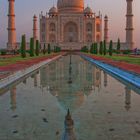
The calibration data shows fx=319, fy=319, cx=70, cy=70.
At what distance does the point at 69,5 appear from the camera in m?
42.2

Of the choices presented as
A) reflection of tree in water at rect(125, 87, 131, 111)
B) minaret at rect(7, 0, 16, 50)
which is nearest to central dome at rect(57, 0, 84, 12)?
minaret at rect(7, 0, 16, 50)

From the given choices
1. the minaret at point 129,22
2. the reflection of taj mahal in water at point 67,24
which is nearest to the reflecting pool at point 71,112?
the minaret at point 129,22

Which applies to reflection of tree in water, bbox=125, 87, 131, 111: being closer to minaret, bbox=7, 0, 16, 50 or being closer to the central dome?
minaret, bbox=7, 0, 16, 50

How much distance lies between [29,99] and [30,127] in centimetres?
171

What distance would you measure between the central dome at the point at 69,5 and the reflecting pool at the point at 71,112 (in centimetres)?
3717

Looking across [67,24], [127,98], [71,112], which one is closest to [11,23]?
[67,24]

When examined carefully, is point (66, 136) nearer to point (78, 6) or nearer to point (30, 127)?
point (30, 127)

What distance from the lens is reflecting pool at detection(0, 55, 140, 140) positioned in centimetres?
300

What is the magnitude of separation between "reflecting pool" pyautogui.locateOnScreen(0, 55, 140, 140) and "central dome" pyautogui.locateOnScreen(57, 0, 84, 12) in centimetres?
3717

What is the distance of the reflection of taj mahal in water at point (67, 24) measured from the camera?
134 feet

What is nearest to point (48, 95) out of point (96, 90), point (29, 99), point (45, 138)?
point (29, 99)

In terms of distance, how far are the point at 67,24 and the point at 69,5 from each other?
251 cm

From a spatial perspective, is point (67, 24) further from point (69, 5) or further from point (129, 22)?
point (129, 22)

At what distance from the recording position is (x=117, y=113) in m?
3.88
